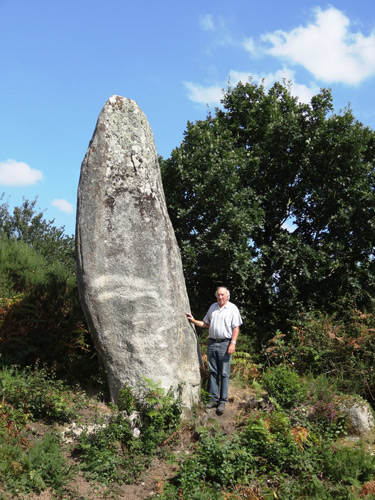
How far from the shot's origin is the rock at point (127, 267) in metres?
7.57

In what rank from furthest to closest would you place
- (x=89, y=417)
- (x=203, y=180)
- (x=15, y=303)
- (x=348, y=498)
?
(x=203, y=180) → (x=15, y=303) → (x=89, y=417) → (x=348, y=498)

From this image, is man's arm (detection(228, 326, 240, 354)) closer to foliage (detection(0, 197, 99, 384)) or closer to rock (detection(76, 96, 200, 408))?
rock (detection(76, 96, 200, 408))

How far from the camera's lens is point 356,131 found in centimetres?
1131

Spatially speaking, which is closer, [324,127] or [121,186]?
[121,186]

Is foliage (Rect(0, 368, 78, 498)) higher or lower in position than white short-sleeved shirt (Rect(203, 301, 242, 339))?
lower

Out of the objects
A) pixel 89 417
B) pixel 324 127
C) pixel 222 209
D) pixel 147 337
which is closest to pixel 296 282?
pixel 222 209

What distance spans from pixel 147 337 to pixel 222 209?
4018 mm

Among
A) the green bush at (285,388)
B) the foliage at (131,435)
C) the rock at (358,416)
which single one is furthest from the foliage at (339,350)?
the foliage at (131,435)

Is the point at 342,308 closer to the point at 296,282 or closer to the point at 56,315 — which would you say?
the point at 296,282

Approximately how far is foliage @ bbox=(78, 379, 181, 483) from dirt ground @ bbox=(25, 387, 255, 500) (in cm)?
13

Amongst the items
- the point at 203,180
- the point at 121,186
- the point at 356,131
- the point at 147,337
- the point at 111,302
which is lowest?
the point at 147,337

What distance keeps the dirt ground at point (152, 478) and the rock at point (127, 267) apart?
1.88 ft

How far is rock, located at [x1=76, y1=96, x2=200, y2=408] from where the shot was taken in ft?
24.8

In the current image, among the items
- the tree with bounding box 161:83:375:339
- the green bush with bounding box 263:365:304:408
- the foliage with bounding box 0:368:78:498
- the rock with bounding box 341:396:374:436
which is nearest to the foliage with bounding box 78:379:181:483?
the foliage with bounding box 0:368:78:498
